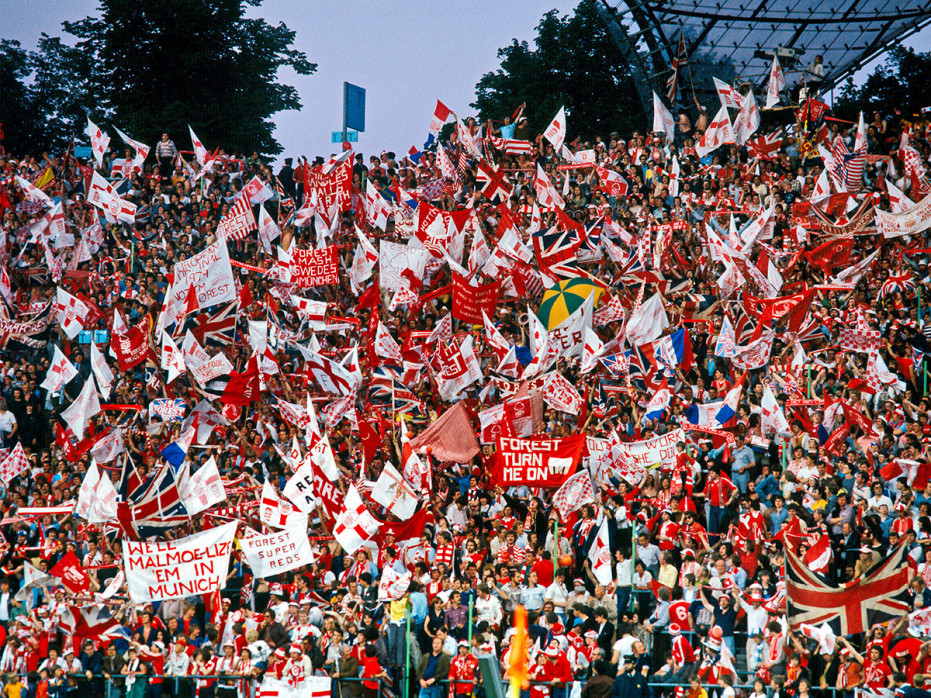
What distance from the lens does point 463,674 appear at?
15992 mm

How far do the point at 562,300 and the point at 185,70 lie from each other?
26234 mm

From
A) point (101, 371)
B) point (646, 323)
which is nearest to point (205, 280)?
point (101, 371)

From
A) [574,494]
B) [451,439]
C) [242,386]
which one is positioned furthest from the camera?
[242,386]

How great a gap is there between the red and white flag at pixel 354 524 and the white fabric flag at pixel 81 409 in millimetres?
6018

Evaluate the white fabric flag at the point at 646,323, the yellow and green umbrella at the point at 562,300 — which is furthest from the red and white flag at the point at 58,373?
the white fabric flag at the point at 646,323

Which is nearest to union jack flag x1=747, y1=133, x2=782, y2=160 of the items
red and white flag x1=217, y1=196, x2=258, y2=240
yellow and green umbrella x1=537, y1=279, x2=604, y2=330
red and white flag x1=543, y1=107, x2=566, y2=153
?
red and white flag x1=543, y1=107, x2=566, y2=153

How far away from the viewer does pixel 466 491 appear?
64.8 feet

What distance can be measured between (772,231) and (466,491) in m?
7.34

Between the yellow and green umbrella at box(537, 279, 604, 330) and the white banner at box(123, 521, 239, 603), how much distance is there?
7.58 metres

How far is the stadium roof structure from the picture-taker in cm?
3428

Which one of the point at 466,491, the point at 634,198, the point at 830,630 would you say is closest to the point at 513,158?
the point at 634,198

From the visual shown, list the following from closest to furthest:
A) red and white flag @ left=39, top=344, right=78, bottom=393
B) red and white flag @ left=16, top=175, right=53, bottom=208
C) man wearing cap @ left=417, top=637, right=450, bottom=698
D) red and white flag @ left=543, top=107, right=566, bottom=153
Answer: man wearing cap @ left=417, top=637, right=450, bottom=698 < red and white flag @ left=39, top=344, right=78, bottom=393 < red and white flag @ left=543, top=107, right=566, bottom=153 < red and white flag @ left=16, top=175, right=53, bottom=208

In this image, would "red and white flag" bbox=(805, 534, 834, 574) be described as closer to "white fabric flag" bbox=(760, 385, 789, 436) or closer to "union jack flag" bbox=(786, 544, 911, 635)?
"union jack flag" bbox=(786, 544, 911, 635)

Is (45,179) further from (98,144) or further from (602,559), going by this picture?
(602,559)
